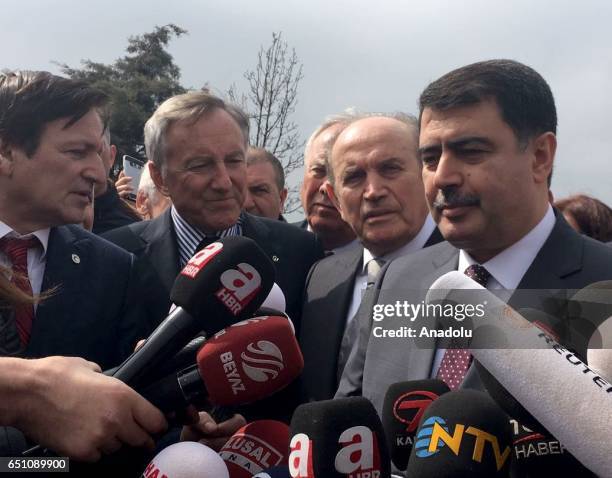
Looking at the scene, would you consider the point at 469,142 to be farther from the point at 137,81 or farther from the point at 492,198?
the point at 137,81

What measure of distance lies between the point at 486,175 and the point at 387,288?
1.73 feet

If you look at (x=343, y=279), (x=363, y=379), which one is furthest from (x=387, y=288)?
(x=343, y=279)

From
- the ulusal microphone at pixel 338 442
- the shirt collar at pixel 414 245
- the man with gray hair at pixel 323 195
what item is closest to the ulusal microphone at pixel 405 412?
the ulusal microphone at pixel 338 442

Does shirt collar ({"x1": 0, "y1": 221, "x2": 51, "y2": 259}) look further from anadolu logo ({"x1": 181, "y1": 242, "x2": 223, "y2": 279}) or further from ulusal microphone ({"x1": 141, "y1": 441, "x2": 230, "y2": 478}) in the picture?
ulusal microphone ({"x1": 141, "y1": 441, "x2": 230, "y2": 478})

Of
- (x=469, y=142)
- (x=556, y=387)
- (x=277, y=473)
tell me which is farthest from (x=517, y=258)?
(x=556, y=387)

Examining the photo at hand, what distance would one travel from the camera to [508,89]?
8.32 feet

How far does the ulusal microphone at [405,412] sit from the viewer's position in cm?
149

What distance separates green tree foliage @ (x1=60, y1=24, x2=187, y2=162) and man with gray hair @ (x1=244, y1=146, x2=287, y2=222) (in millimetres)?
15521

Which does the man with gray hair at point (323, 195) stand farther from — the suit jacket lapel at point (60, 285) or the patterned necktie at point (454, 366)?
the patterned necktie at point (454, 366)

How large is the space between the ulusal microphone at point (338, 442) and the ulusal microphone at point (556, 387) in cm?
25

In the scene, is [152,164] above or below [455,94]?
below

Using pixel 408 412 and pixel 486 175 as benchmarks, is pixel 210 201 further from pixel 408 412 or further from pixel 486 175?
pixel 408 412

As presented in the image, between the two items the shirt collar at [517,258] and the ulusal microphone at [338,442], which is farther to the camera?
the shirt collar at [517,258]

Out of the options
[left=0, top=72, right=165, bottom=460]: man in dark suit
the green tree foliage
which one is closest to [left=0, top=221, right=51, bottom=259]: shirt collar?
[left=0, top=72, right=165, bottom=460]: man in dark suit
